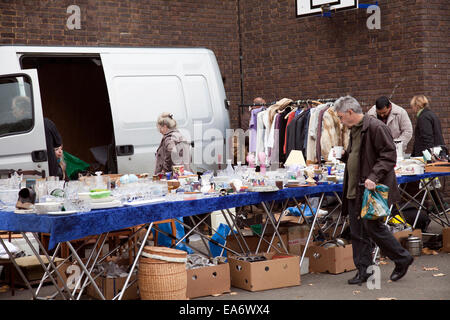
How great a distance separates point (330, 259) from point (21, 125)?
3903 millimetres

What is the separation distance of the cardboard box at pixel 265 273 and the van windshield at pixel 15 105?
127 inches

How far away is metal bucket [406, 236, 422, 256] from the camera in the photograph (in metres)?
7.77

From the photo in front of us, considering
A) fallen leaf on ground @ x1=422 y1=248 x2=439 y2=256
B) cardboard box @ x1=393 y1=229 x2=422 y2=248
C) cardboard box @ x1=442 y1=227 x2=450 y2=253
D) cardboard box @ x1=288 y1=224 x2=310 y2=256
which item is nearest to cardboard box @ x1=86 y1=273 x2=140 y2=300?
cardboard box @ x1=288 y1=224 x2=310 y2=256

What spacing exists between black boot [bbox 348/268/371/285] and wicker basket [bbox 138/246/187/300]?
168 cm

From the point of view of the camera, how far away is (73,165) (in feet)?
32.4

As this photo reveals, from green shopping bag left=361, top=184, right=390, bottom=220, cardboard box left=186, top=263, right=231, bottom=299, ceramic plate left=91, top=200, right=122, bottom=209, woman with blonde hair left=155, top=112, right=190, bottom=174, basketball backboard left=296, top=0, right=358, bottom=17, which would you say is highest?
basketball backboard left=296, top=0, right=358, bottom=17

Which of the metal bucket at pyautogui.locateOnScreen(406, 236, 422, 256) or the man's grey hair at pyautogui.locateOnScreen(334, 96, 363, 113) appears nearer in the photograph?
the man's grey hair at pyautogui.locateOnScreen(334, 96, 363, 113)

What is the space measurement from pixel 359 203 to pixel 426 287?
3.11 feet

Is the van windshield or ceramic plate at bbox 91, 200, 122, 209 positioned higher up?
the van windshield

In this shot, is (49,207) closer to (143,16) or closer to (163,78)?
(163,78)

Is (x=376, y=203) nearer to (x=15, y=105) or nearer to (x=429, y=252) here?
(x=429, y=252)

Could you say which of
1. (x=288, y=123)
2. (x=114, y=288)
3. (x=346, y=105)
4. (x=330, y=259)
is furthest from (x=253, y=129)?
(x=114, y=288)

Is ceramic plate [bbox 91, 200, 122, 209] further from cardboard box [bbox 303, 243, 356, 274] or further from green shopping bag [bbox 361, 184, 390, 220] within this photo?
cardboard box [bbox 303, 243, 356, 274]

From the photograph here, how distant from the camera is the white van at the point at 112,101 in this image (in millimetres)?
8289
